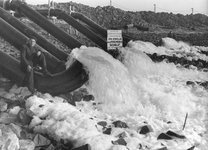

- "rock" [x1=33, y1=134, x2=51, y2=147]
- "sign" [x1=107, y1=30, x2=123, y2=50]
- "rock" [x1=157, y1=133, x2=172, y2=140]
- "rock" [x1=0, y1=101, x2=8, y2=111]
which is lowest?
"rock" [x1=157, y1=133, x2=172, y2=140]

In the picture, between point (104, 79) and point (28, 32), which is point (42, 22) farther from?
point (104, 79)

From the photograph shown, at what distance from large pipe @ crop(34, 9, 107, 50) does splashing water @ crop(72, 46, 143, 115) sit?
1.91 metres

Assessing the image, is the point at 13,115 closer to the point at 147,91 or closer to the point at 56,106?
the point at 56,106

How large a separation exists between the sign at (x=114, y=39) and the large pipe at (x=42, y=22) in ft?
3.32

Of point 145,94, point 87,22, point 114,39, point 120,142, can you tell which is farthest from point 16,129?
point 87,22

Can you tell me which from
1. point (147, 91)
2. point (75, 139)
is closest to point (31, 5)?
point (147, 91)

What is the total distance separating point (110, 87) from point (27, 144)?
217cm

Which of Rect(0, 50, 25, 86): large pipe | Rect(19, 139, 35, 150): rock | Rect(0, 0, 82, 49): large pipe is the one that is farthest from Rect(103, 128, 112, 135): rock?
Rect(0, 0, 82, 49): large pipe

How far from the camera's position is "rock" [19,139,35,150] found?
9.03 ft

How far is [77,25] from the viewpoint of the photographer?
7227 mm

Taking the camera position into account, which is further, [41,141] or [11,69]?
[11,69]

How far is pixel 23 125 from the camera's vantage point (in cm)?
332

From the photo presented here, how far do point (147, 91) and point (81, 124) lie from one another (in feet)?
7.01

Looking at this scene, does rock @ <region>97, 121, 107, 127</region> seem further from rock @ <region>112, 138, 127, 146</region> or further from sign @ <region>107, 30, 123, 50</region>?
sign @ <region>107, 30, 123, 50</region>
